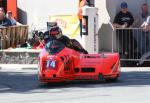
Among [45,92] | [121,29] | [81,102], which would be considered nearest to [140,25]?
[121,29]

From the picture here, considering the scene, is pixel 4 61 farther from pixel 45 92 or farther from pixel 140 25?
pixel 45 92

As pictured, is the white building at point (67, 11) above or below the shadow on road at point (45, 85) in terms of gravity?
above

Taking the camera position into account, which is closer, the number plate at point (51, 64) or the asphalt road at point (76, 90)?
the asphalt road at point (76, 90)

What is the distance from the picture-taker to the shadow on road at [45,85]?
1609cm

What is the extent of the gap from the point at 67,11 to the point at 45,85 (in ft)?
24.1

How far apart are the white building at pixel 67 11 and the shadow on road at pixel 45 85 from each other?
127 inches

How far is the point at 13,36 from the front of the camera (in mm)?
23281

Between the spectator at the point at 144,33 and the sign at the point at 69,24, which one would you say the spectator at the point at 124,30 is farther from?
the sign at the point at 69,24

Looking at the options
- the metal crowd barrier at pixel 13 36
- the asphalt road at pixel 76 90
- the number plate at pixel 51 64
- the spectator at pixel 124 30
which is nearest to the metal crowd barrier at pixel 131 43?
the spectator at pixel 124 30

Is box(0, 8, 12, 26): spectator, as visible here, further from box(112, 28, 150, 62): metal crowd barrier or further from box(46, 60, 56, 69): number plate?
box(46, 60, 56, 69): number plate

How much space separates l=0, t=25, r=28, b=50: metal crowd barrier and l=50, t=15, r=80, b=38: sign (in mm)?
1123

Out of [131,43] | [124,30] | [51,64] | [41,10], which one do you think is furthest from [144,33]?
[51,64]

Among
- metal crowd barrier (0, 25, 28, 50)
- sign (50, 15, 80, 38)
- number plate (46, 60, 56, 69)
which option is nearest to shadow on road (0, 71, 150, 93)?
number plate (46, 60, 56, 69)

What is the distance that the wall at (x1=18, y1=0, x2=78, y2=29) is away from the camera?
77.6 ft
